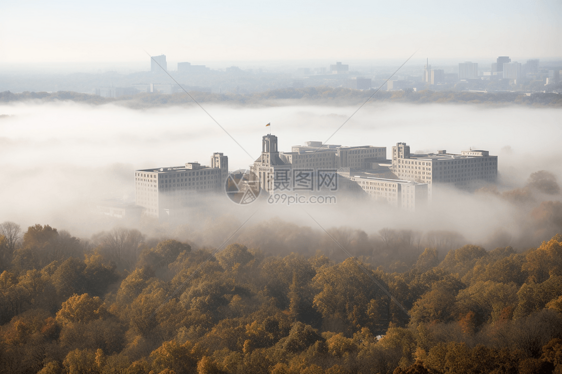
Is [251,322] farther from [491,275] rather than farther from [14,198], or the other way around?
[14,198]

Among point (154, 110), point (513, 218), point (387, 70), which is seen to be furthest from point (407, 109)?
point (513, 218)

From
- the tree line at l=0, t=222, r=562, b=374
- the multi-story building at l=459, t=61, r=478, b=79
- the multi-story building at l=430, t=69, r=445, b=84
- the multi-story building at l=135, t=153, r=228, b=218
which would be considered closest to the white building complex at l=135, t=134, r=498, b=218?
the multi-story building at l=135, t=153, r=228, b=218

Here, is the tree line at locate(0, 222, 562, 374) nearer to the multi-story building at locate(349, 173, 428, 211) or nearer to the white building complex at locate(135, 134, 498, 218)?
the white building complex at locate(135, 134, 498, 218)

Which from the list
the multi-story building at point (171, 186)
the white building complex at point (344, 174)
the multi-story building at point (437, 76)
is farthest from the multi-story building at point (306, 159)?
the multi-story building at point (437, 76)

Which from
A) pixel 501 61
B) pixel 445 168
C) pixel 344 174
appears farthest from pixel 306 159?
pixel 501 61

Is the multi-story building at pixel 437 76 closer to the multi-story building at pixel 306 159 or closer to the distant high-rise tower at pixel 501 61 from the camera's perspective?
the distant high-rise tower at pixel 501 61

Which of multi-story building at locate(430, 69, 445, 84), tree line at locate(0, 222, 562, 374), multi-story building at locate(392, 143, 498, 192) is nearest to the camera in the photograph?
tree line at locate(0, 222, 562, 374)

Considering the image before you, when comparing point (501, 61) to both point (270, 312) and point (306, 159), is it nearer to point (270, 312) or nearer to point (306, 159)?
point (306, 159)
